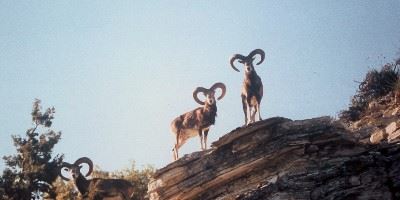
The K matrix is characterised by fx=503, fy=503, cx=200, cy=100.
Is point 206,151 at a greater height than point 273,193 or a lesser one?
greater

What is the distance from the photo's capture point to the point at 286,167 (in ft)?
47.9

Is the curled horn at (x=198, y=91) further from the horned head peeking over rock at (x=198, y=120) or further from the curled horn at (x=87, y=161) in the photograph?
the curled horn at (x=87, y=161)

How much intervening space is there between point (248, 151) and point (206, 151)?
162 centimetres

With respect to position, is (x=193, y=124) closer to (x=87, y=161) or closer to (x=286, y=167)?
(x=286, y=167)

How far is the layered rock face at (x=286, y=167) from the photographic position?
1355 centimetres

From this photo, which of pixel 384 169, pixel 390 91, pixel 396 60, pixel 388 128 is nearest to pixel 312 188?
pixel 384 169

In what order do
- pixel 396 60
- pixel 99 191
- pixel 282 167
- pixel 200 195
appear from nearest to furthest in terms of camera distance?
pixel 282 167 < pixel 200 195 < pixel 99 191 < pixel 396 60

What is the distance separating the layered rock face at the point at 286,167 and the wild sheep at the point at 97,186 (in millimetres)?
3268

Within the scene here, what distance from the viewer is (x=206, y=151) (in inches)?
647

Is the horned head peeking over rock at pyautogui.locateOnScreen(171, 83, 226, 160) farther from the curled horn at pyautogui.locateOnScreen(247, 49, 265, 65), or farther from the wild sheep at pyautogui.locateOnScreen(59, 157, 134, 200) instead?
the wild sheep at pyautogui.locateOnScreen(59, 157, 134, 200)

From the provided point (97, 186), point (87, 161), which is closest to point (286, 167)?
point (97, 186)

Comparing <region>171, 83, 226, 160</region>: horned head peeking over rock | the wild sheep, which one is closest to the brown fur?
<region>171, 83, 226, 160</region>: horned head peeking over rock

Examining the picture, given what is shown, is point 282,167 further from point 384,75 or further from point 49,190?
point 49,190

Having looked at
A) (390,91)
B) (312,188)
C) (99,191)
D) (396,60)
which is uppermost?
→ (396,60)
